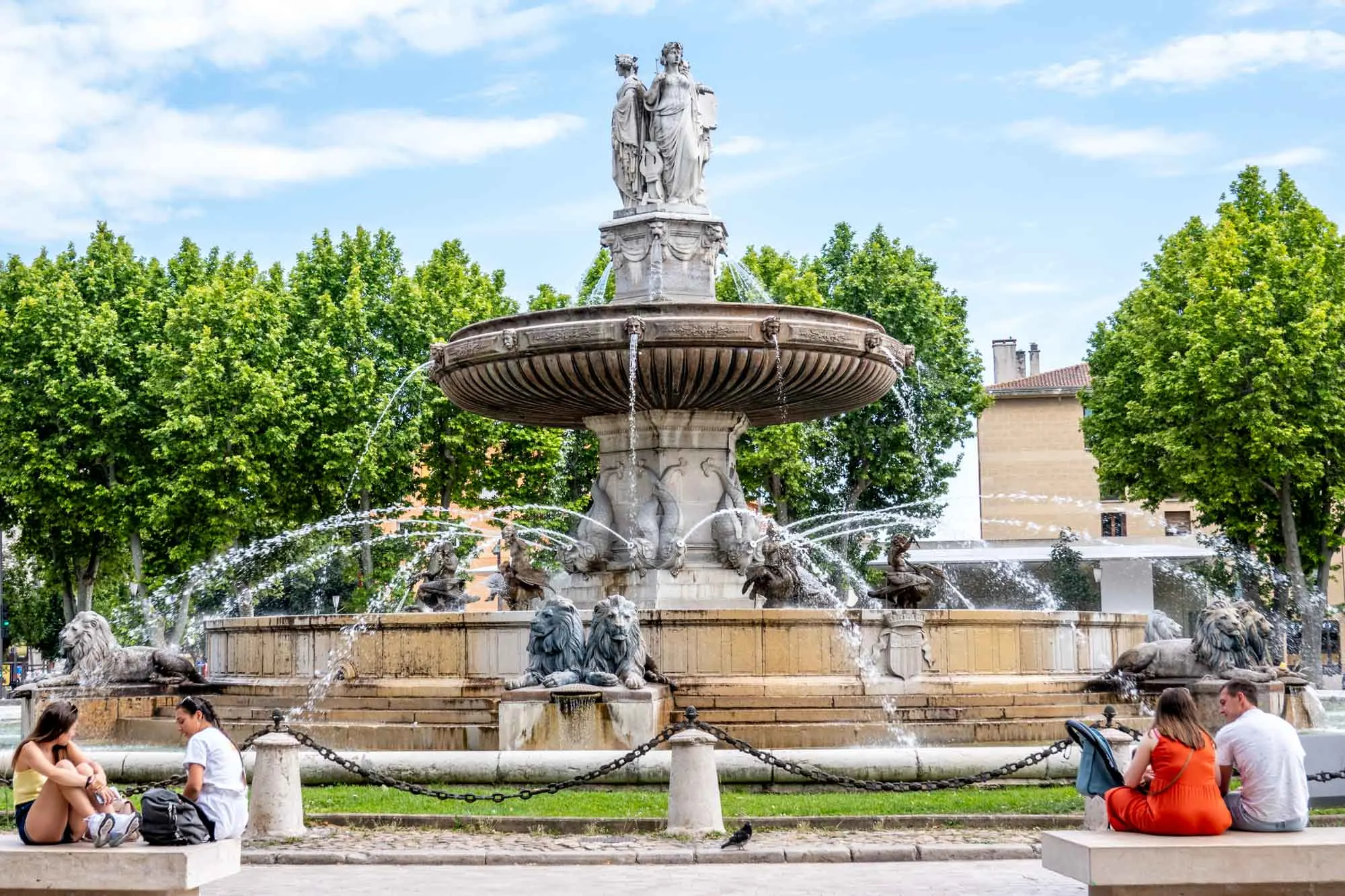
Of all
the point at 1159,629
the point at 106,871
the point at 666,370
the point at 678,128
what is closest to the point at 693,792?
the point at 106,871

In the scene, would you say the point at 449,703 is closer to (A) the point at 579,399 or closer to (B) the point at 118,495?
(A) the point at 579,399

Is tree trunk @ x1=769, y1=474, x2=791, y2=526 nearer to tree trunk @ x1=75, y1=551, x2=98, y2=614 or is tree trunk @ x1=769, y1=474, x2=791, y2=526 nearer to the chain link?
tree trunk @ x1=75, y1=551, x2=98, y2=614

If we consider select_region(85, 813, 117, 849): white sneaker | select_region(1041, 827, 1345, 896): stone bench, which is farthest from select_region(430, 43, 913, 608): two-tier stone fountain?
select_region(1041, 827, 1345, 896): stone bench

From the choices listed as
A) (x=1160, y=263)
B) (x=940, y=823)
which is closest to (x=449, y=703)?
(x=940, y=823)

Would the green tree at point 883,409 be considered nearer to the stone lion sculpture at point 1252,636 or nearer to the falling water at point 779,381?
the falling water at point 779,381

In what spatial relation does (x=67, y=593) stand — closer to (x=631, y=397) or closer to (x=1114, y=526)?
(x=631, y=397)

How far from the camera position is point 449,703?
1392 cm

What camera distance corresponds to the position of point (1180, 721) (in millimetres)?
7336

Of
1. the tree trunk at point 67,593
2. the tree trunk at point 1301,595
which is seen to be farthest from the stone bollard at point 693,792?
the tree trunk at point 67,593

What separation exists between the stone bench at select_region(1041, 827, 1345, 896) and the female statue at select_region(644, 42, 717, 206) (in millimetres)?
12747

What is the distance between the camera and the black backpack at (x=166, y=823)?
7.40 meters

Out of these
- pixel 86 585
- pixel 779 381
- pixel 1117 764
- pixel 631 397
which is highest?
pixel 779 381

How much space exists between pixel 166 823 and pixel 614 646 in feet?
20.3

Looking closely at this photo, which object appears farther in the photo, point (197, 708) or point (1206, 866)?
point (197, 708)
